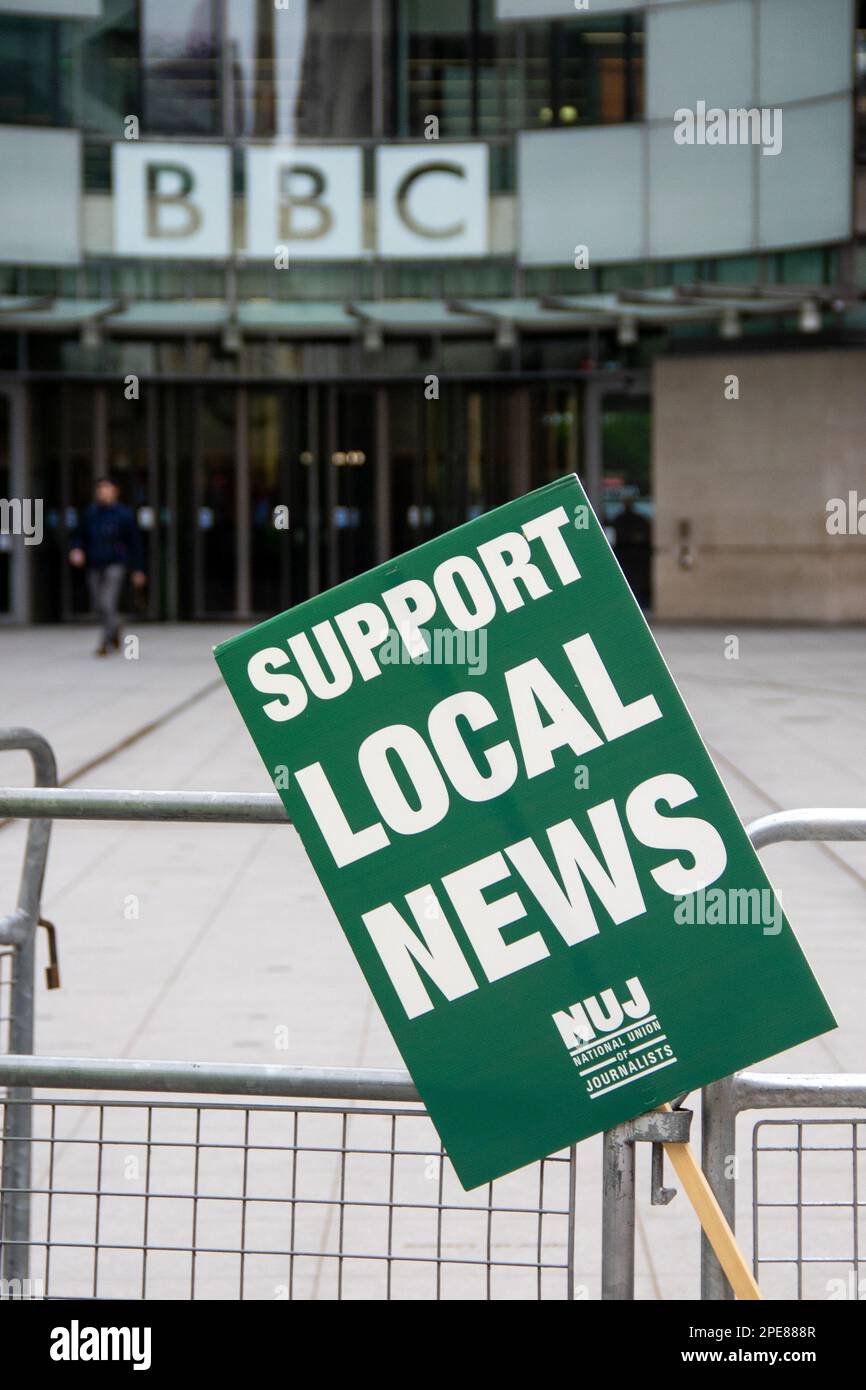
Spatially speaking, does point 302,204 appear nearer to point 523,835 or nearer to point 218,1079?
point 218,1079

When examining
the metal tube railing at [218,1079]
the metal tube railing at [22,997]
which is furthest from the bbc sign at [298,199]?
the metal tube railing at [218,1079]

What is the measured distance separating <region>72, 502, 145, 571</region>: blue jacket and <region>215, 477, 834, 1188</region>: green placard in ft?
61.7

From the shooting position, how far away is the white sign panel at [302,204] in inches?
976

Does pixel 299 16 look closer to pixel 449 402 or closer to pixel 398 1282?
pixel 449 402

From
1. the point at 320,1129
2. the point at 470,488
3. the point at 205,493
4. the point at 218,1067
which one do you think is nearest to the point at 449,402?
the point at 470,488

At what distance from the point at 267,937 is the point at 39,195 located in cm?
1993

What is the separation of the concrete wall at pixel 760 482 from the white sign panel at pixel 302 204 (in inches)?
193

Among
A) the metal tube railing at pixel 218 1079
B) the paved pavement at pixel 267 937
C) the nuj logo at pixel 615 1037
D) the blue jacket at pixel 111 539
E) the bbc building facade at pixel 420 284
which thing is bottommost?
the paved pavement at pixel 267 937

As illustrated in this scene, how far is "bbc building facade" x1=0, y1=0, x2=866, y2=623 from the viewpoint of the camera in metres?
23.7

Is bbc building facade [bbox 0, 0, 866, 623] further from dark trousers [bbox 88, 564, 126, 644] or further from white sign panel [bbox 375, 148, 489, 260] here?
dark trousers [bbox 88, 564, 126, 644]

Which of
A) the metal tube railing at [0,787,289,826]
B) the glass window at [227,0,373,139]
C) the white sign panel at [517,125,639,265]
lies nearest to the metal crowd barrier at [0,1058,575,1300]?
the metal tube railing at [0,787,289,826]

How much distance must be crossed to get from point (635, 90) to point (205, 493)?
8.39 m

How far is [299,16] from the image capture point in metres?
24.9

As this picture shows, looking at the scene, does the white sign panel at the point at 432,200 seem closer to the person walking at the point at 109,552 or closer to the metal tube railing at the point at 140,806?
the person walking at the point at 109,552
